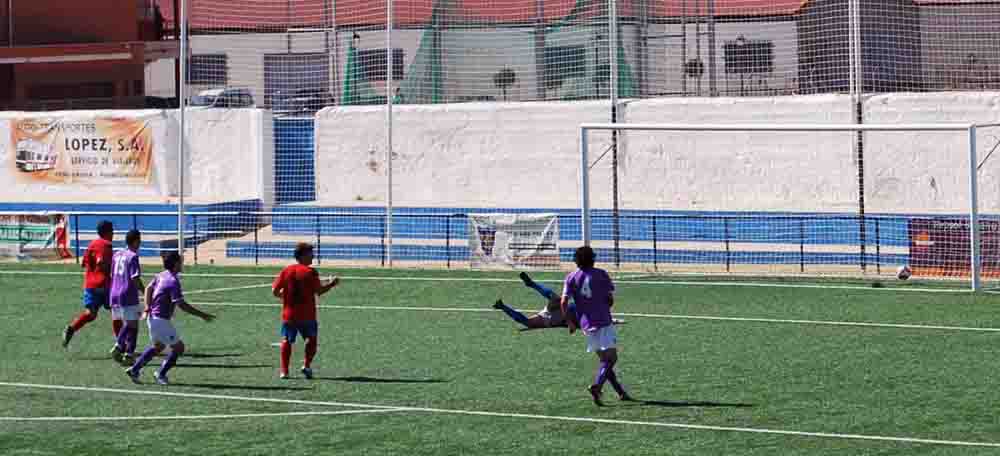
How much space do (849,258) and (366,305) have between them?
403 inches

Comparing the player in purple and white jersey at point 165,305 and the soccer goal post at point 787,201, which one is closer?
the player in purple and white jersey at point 165,305

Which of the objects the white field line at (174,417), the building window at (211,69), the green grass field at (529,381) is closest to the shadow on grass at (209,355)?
the green grass field at (529,381)

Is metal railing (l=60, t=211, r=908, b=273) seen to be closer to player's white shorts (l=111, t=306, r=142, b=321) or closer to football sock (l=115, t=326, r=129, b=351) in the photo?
football sock (l=115, t=326, r=129, b=351)

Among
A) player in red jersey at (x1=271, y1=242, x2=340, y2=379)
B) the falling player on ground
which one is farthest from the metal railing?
player in red jersey at (x1=271, y1=242, x2=340, y2=379)

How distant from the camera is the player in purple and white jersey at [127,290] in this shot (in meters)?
18.1

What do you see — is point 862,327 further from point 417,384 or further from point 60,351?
point 60,351

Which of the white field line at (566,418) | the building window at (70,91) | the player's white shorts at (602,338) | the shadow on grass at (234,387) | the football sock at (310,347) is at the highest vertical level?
the building window at (70,91)

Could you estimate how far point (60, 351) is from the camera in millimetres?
20203

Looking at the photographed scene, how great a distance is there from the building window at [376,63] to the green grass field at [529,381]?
11.8 metres

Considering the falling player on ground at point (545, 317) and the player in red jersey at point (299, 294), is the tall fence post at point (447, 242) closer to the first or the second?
the falling player on ground at point (545, 317)

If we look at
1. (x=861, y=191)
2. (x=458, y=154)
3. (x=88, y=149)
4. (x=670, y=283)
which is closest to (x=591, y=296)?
(x=670, y=283)

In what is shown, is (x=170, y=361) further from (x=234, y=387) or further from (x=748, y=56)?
(x=748, y=56)

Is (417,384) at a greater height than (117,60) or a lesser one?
lesser

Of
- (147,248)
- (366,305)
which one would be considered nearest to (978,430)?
(366,305)
